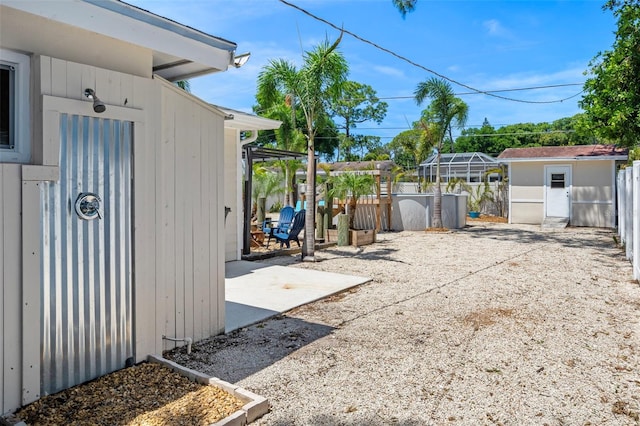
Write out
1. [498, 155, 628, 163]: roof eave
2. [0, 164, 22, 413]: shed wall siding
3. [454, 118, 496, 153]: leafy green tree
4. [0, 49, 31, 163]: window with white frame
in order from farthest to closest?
[454, 118, 496, 153]: leafy green tree
[498, 155, 628, 163]: roof eave
[0, 49, 31, 163]: window with white frame
[0, 164, 22, 413]: shed wall siding

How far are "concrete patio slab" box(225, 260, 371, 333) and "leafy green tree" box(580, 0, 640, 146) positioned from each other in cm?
689

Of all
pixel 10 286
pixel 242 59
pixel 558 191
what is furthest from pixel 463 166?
pixel 10 286

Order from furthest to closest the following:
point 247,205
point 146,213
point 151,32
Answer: point 247,205
point 146,213
point 151,32

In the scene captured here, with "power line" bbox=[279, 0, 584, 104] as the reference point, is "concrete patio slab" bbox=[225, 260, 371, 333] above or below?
below

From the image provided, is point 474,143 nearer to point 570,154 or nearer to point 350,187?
point 570,154

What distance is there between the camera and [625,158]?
624 inches

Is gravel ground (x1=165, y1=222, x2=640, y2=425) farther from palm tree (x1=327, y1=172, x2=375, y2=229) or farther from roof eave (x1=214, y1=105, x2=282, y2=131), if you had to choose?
palm tree (x1=327, y1=172, x2=375, y2=229)

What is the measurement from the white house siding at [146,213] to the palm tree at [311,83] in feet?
15.7

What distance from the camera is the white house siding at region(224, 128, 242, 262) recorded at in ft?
27.4

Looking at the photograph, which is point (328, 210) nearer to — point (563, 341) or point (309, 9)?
point (309, 9)

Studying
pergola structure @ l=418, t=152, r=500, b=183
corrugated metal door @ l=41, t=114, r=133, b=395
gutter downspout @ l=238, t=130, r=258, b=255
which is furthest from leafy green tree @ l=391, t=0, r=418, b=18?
pergola structure @ l=418, t=152, r=500, b=183

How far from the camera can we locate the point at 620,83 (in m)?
9.58

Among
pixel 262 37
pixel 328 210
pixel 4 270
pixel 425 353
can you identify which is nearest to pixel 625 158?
pixel 328 210

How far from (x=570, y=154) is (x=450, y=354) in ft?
52.0
